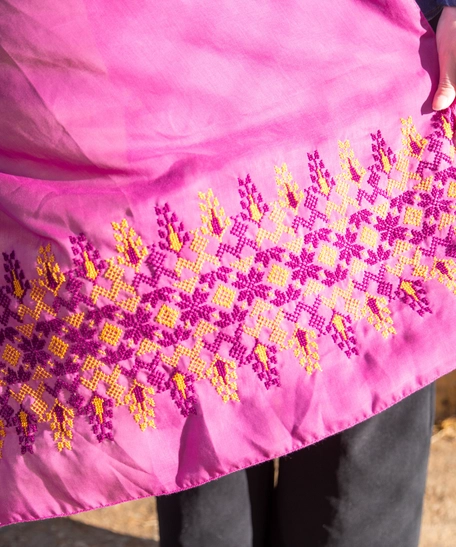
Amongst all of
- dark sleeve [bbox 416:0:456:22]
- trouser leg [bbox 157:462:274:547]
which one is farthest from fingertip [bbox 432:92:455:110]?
trouser leg [bbox 157:462:274:547]

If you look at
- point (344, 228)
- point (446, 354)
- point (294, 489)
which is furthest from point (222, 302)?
point (294, 489)

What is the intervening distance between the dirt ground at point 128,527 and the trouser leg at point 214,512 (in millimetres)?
634

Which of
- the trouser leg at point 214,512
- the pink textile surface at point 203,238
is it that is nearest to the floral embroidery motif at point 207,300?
the pink textile surface at point 203,238

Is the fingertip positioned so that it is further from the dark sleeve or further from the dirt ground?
the dirt ground

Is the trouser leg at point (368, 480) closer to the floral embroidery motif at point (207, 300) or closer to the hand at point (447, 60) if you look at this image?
the floral embroidery motif at point (207, 300)

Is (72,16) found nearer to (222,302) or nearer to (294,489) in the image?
(222,302)

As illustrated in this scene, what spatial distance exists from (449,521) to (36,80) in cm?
139

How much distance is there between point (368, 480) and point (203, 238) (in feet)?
1.38

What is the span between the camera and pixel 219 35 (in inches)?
30.7

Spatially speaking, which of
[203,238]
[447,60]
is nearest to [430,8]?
[447,60]

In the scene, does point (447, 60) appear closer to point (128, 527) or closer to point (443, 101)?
point (443, 101)

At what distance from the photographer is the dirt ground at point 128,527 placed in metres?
1.63

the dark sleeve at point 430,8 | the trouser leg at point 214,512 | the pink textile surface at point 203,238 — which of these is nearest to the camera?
the pink textile surface at point 203,238

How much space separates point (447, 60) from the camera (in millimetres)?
835
